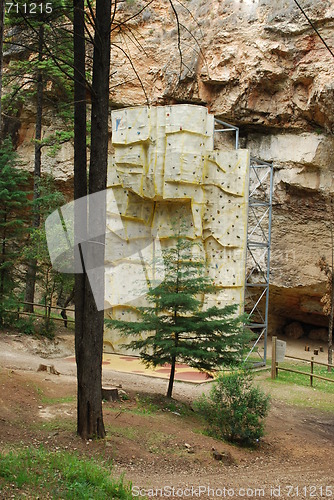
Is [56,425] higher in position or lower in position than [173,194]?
lower

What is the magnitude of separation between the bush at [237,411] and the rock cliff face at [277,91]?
13.4m

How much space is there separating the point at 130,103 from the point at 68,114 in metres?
4.79

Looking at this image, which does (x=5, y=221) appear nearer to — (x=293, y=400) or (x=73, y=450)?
(x=293, y=400)

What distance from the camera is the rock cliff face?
20531 mm

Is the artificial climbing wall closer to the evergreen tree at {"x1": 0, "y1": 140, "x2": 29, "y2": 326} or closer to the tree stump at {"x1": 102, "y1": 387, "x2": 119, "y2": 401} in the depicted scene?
the evergreen tree at {"x1": 0, "y1": 140, "x2": 29, "y2": 326}

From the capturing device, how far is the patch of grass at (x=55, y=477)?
519cm

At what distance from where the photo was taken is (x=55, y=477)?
557 centimetres

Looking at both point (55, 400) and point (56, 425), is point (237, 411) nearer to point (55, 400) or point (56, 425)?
point (56, 425)

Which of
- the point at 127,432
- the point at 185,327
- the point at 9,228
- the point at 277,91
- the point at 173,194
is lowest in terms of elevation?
the point at 127,432

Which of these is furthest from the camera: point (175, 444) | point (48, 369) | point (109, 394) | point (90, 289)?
point (48, 369)

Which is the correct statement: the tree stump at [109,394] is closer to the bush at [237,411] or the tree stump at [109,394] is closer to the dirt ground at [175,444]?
the dirt ground at [175,444]

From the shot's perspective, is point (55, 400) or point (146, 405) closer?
point (55, 400)

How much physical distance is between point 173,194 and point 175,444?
9.14m

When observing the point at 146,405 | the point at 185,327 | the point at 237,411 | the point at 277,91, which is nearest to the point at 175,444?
the point at 237,411
